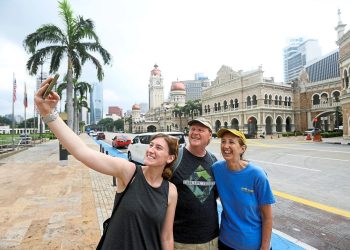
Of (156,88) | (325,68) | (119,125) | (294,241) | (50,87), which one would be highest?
(156,88)

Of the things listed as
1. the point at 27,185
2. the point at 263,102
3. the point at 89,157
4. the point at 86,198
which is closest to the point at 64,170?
the point at 27,185

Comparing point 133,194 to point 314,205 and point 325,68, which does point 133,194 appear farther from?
point 325,68

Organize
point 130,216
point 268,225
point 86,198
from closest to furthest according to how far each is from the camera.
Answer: point 130,216 < point 268,225 < point 86,198

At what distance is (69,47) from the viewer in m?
17.9

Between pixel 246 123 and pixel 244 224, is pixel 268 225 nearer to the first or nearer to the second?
pixel 244 224

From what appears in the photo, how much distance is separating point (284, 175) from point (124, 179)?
10335mm

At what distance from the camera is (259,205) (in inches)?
96.8

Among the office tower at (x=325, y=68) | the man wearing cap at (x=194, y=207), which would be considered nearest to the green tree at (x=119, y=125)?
the office tower at (x=325, y=68)

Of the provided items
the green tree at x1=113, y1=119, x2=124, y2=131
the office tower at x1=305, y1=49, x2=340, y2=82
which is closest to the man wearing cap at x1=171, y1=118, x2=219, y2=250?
the office tower at x1=305, y1=49, x2=340, y2=82

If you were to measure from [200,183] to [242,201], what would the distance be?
0.40 meters

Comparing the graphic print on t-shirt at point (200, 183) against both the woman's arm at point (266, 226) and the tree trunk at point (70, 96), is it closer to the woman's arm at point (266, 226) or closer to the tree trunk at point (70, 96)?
the woman's arm at point (266, 226)

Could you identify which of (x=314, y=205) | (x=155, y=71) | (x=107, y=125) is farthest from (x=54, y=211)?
(x=107, y=125)

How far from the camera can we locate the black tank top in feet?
6.53

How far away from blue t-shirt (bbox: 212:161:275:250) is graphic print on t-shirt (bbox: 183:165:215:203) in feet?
0.45
